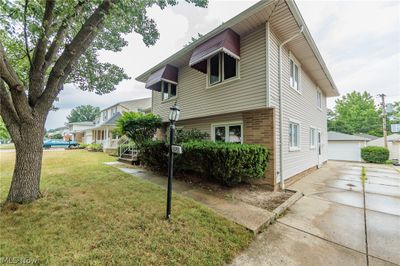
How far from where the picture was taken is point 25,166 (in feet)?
13.4

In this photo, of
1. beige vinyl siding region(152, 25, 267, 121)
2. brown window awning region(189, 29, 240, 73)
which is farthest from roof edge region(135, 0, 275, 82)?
beige vinyl siding region(152, 25, 267, 121)

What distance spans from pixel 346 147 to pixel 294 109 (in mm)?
16877

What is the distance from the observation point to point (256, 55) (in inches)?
237

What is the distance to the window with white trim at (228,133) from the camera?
22.7 feet

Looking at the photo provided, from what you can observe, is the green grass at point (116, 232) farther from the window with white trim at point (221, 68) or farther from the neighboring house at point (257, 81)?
the window with white trim at point (221, 68)

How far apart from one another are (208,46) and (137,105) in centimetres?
2412

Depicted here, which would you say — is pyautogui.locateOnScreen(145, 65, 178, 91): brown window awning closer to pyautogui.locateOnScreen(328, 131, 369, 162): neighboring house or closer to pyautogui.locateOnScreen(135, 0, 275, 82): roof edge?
pyautogui.locateOnScreen(135, 0, 275, 82): roof edge

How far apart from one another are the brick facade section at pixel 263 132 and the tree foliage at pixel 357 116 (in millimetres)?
36496

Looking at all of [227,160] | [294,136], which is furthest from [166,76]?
[294,136]

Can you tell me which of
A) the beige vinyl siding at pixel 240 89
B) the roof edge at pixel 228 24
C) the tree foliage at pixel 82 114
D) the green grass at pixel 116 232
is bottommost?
the green grass at pixel 116 232

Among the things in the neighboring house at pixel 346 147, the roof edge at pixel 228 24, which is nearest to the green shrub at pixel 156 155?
the roof edge at pixel 228 24

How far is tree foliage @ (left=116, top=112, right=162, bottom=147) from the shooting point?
30.0 ft

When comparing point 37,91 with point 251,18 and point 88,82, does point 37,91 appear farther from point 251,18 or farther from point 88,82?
point 251,18

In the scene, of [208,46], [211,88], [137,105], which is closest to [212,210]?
[211,88]
